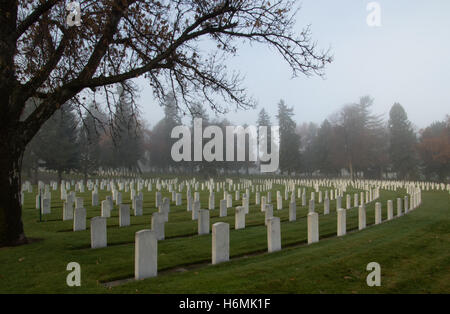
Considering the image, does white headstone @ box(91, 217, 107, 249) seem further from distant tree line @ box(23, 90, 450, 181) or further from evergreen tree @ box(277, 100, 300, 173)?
evergreen tree @ box(277, 100, 300, 173)

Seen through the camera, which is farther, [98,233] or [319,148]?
[319,148]

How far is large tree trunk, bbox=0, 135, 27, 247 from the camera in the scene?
831 cm

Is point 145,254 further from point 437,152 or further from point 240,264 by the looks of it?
point 437,152

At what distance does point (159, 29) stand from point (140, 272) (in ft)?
23.2

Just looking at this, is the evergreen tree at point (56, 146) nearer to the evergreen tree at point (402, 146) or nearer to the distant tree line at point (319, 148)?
the distant tree line at point (319, 148)

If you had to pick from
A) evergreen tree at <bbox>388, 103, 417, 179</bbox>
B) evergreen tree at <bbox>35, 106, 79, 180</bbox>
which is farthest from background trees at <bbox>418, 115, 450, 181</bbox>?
evergreen tree at <bbox>35, 106, 79, 180</bbox>

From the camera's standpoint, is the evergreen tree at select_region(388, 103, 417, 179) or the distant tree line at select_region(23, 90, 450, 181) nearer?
the distant tree line at select_region(23, 90, 450, 181)

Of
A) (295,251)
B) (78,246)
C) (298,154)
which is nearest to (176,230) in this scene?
(78,246)

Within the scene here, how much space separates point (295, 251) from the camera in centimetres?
849

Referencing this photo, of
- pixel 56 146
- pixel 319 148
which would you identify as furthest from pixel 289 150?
pixel 56 146

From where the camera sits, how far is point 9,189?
8.41m

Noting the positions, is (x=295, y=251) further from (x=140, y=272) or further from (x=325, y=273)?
(x=140, y=272)

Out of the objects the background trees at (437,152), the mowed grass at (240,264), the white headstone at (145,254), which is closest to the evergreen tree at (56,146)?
the mowed grass at (240,264)

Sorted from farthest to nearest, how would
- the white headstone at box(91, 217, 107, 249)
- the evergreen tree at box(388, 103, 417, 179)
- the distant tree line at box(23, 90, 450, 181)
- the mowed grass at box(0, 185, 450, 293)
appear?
the evergreen tree at box(388, 103, 417, 179)
the distant tree line at box(23, 90, 450, 181)
the white headstone at box(91, 217, 107, 249)
the mowed grass at box(0, 185, 450, 293)
